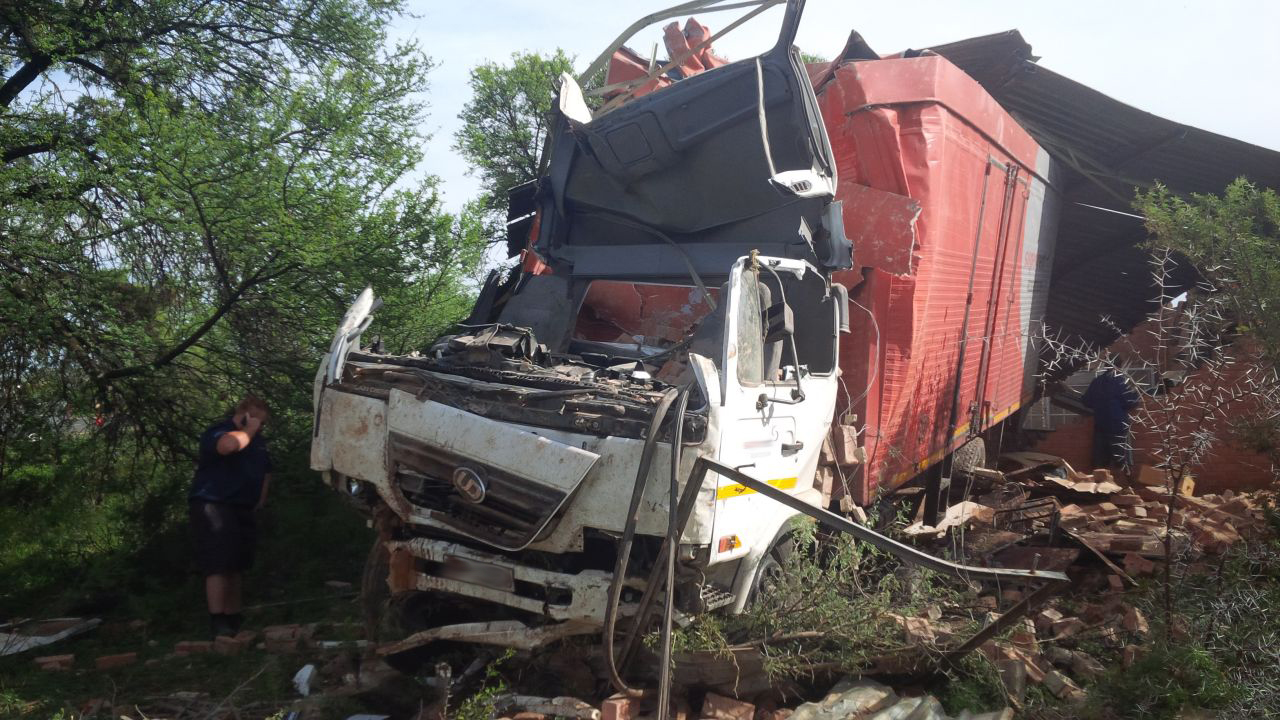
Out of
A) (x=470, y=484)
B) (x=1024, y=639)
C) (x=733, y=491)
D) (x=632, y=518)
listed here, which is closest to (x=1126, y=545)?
(x=1024, y=639)

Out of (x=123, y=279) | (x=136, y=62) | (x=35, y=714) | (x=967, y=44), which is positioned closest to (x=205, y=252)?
(x=123, y=279)

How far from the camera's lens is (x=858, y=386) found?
19.0 feet

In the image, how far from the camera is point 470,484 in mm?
3785

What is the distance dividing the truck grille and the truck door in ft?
2.35

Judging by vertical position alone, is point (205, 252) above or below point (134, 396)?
above

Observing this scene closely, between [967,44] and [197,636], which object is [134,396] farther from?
[967,44]

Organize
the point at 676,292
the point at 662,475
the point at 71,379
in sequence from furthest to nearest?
the point at 71,379 → the point at 676,292 → the point at 662,475

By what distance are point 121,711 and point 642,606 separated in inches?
107

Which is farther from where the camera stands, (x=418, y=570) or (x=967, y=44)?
(x=967, y=44)

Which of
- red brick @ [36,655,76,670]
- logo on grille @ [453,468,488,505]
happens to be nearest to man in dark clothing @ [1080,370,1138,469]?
logo on grille @ [453,468,488,505]

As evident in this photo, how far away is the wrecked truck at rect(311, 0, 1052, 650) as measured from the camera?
3.72 meters

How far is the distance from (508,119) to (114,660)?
11.5 m

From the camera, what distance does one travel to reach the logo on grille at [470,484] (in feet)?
12.4

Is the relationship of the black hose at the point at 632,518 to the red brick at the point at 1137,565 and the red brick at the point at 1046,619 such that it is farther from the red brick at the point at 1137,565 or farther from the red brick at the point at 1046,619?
the red brick at the point at 1137,565
